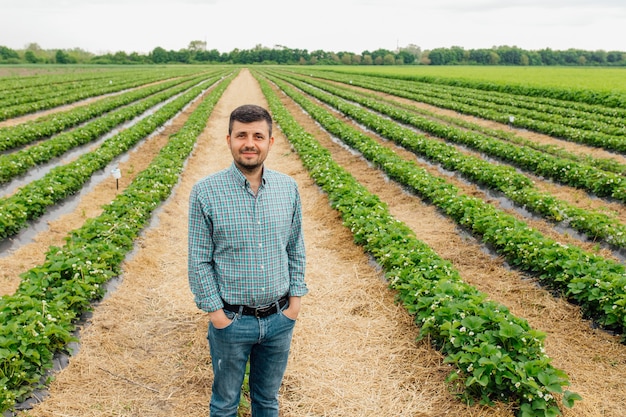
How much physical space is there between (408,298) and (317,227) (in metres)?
3.59

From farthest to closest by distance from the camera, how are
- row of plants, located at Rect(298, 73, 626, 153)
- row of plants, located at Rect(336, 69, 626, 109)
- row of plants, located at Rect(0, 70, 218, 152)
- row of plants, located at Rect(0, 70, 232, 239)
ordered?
1. row of plants, located at Rect(336, 69, 626, 109)
2. row of plants, located at Rect(298, 73, 626, 153)
3. row of plants, located at Rect(0, 70, 218, 152)
4. row of plants, located at Rect(0, 70, 232, 239)

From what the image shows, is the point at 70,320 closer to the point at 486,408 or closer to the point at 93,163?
the point at 486,408

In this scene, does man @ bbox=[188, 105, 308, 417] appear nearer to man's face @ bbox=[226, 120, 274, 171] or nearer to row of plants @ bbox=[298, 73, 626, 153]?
man's face @ bbox=[226, 120, 274, 171]

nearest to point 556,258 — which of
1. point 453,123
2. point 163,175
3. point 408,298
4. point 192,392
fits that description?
point 408,298

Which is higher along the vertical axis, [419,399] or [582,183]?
[582,183]

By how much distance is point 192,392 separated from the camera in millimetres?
4195

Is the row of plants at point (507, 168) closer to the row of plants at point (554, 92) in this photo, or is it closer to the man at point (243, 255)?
the man at point (243, 255)

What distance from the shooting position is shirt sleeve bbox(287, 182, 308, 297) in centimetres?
298

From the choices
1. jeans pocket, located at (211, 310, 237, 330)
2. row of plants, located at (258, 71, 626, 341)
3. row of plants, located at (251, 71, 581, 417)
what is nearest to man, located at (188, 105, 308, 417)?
jeans pocket, located at (211, 310, 237, 330)

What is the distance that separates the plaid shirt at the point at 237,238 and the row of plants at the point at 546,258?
4.27 meters

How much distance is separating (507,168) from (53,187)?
10.2 m

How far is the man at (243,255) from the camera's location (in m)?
2.66

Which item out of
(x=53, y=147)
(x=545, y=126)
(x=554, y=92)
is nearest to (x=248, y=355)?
(x=53, y=147)

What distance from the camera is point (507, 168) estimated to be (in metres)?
10.8
